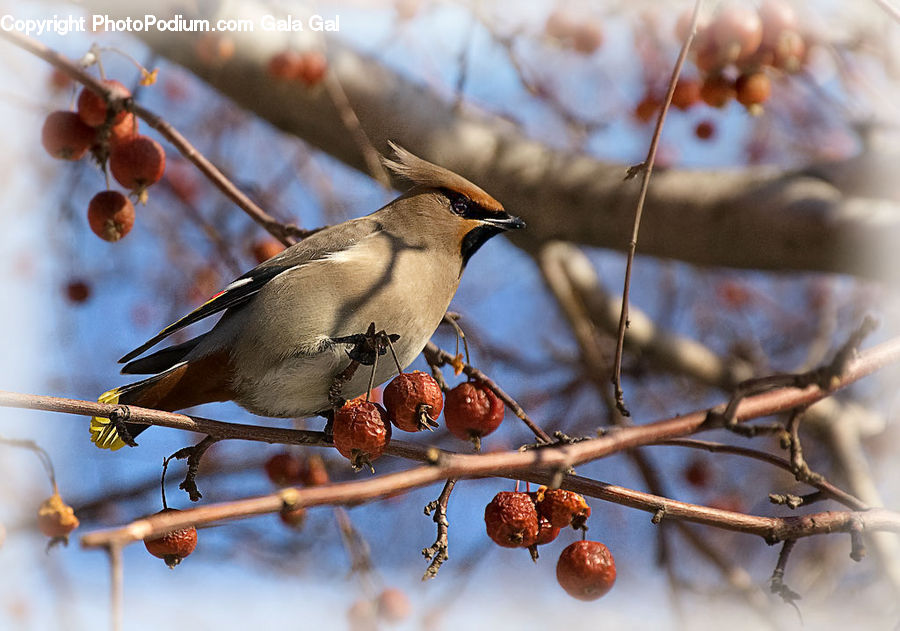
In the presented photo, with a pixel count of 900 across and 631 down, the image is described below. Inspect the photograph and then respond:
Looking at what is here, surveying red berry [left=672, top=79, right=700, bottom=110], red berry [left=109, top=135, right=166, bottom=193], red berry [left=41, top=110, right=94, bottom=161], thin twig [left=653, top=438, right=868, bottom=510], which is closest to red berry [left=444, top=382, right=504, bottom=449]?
thin twig [left=653, top=438, right=868, bottom=510]

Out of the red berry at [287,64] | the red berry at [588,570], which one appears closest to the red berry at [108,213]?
the red berry at [287,64]

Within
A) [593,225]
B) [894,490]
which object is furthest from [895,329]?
[593,225]

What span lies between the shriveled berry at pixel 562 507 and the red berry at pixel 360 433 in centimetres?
31

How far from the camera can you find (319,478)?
2.37m

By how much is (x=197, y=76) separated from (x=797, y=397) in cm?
249

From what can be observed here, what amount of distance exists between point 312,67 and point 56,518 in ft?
5.60

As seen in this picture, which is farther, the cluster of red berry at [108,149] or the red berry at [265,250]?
the red berry at [265,250]

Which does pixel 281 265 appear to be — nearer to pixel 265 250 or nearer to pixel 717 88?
pixel 265 250

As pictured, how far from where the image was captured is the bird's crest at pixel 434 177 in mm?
2381

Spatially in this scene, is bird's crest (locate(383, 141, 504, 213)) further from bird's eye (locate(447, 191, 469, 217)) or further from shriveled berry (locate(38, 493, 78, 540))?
shriveled berry (locate(38, 493, 78, 540))

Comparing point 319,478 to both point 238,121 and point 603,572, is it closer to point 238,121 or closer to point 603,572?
point 603,572

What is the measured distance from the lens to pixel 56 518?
5.15ft

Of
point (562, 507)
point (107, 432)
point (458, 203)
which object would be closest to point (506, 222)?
point (458, 203)

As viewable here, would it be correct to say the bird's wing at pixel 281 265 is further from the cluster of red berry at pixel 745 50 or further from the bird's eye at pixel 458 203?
the cluster of red berry at pixel 745 50
